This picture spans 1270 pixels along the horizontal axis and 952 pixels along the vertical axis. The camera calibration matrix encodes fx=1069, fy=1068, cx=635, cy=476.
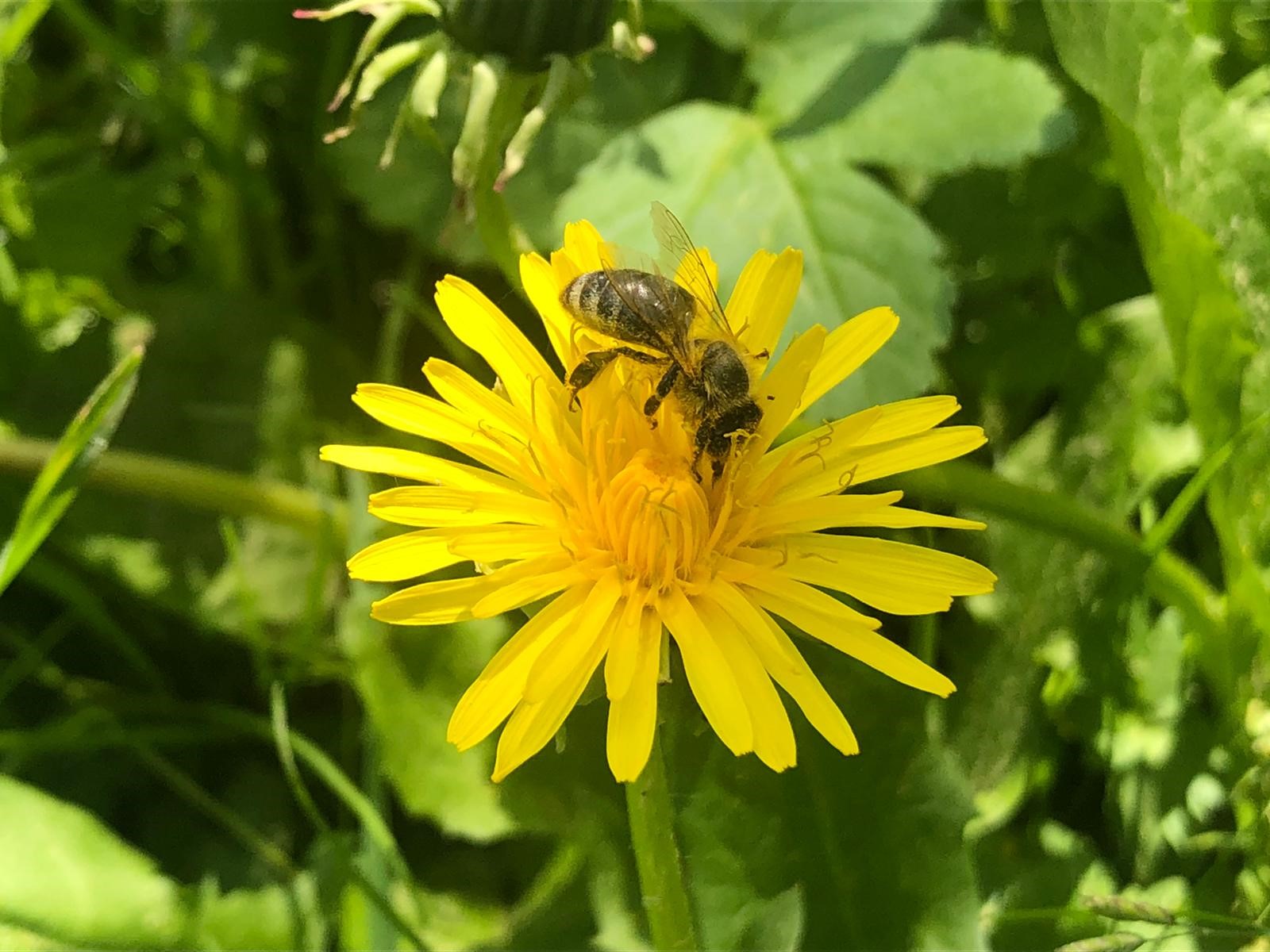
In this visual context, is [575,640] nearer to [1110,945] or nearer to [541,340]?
[1110,945]

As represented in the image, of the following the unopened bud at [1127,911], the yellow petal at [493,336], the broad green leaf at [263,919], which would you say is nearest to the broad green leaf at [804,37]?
the yellow petal at [493,336]

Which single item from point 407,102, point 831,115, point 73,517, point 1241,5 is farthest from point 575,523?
point 1241,5

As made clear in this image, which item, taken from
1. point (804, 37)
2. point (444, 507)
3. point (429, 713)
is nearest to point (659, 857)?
point (444, 507)

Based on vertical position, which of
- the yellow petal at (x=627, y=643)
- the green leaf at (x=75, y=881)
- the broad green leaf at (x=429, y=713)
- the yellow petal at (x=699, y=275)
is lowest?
the green leaf at (x=75, y=881)

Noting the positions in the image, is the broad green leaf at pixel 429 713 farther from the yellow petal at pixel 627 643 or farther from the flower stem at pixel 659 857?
the yellow petal at pixel 627 643

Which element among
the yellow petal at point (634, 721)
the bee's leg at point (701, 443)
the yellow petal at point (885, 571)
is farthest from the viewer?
the bee's leg at point (701, 443)

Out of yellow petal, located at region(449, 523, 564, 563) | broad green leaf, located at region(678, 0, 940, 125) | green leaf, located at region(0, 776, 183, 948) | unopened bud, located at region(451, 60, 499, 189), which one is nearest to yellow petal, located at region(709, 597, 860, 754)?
yellow petal, located at region(449, 523, 564, 563)

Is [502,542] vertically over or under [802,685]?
over
